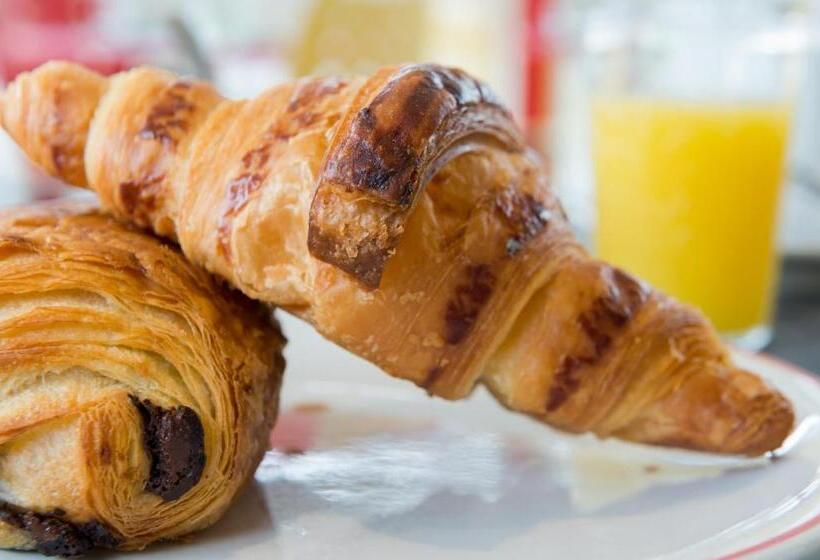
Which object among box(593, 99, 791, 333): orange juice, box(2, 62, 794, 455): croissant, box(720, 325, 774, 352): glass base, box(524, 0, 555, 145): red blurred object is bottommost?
box(524, 0, 555, 145): red blurred object

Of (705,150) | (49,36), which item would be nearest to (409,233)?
(705,150)

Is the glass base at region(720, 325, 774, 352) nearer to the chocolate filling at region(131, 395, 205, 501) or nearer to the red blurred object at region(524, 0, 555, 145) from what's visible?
the chocolate filling at region(131, 395, 205, 501)

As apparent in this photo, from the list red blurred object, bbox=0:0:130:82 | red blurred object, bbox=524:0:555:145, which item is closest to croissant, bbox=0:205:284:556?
red blurred object, bbox=0:0:130:82

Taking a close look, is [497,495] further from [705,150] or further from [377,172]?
[705,150]

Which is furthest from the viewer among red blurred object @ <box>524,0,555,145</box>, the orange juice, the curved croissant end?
red blurred object @ <box>524,0,555,145</box>

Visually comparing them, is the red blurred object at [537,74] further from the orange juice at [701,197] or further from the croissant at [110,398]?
the croissant at [110,398]

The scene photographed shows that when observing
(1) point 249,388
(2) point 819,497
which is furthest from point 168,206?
(2) point 819,497
